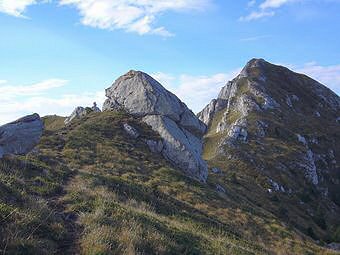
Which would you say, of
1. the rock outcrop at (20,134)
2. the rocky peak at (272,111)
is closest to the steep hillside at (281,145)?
the rocky peak at (272,111)

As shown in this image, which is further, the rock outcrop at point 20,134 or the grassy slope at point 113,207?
the rock outcrop at point 20,134

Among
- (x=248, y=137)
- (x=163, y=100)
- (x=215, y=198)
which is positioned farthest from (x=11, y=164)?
(x=248, y=137)

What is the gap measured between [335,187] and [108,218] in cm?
8364

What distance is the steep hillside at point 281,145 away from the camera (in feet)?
204

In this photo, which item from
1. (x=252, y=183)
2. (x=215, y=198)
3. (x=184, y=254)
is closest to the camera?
(x=184, y=254)

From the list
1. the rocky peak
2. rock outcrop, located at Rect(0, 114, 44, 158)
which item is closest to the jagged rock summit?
rock outcrop, located at Rect(0, 114, 44, 158)

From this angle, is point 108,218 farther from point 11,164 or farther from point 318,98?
point 318,98

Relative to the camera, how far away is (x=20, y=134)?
1082 inches

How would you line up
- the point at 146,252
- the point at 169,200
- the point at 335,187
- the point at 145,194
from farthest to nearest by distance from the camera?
1. the point at 335,187
2. the point at 169,200
3. the point at 145,194
4. the point at 146,252

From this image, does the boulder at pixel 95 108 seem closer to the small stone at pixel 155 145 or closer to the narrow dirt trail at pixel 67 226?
the small stone at pixel 155 145

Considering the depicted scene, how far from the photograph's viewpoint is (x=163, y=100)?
4497 cm

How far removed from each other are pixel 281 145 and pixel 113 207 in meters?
78.4

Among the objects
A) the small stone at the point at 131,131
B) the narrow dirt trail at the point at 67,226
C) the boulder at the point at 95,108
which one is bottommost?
the narrow dirt trail at the point at 67,226

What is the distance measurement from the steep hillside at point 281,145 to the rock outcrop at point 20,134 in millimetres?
26864
